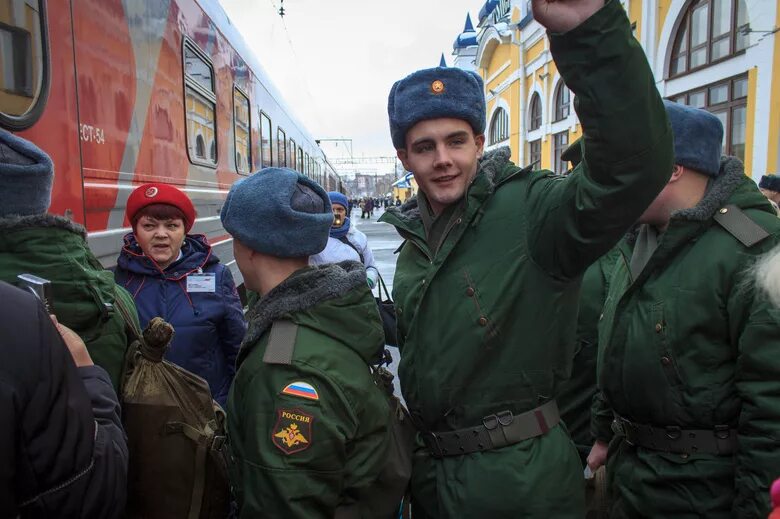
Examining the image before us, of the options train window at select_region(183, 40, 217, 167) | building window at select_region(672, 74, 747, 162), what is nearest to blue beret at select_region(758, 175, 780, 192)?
building window at select_region(672, 74, 747, 162)

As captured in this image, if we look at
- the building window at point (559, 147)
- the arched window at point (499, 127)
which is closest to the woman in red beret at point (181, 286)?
the building window at point (559, 147)

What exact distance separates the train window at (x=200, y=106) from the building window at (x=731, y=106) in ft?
29.3

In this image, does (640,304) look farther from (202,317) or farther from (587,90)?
(202,317)

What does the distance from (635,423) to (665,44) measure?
12578 millimetres

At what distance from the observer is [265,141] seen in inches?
310

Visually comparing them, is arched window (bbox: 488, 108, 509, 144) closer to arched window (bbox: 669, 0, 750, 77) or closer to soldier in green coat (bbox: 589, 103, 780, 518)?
arched window (bbox: 669, 0, 750, 77)

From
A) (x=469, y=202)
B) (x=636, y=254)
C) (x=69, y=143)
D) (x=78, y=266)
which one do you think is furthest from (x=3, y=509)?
(x=69, y=143)

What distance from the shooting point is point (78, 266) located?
5.12 ft

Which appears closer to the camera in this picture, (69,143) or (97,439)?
(97,439)

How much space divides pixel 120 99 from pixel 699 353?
327 cm

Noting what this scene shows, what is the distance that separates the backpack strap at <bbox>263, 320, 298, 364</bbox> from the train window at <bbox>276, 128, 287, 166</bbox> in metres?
7.99

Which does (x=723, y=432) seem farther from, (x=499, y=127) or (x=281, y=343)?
(x=499, y=127)

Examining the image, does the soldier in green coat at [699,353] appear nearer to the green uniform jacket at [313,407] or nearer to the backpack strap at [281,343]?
the green uniform jacket at [313,407]

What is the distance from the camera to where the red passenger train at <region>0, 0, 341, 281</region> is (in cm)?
256
